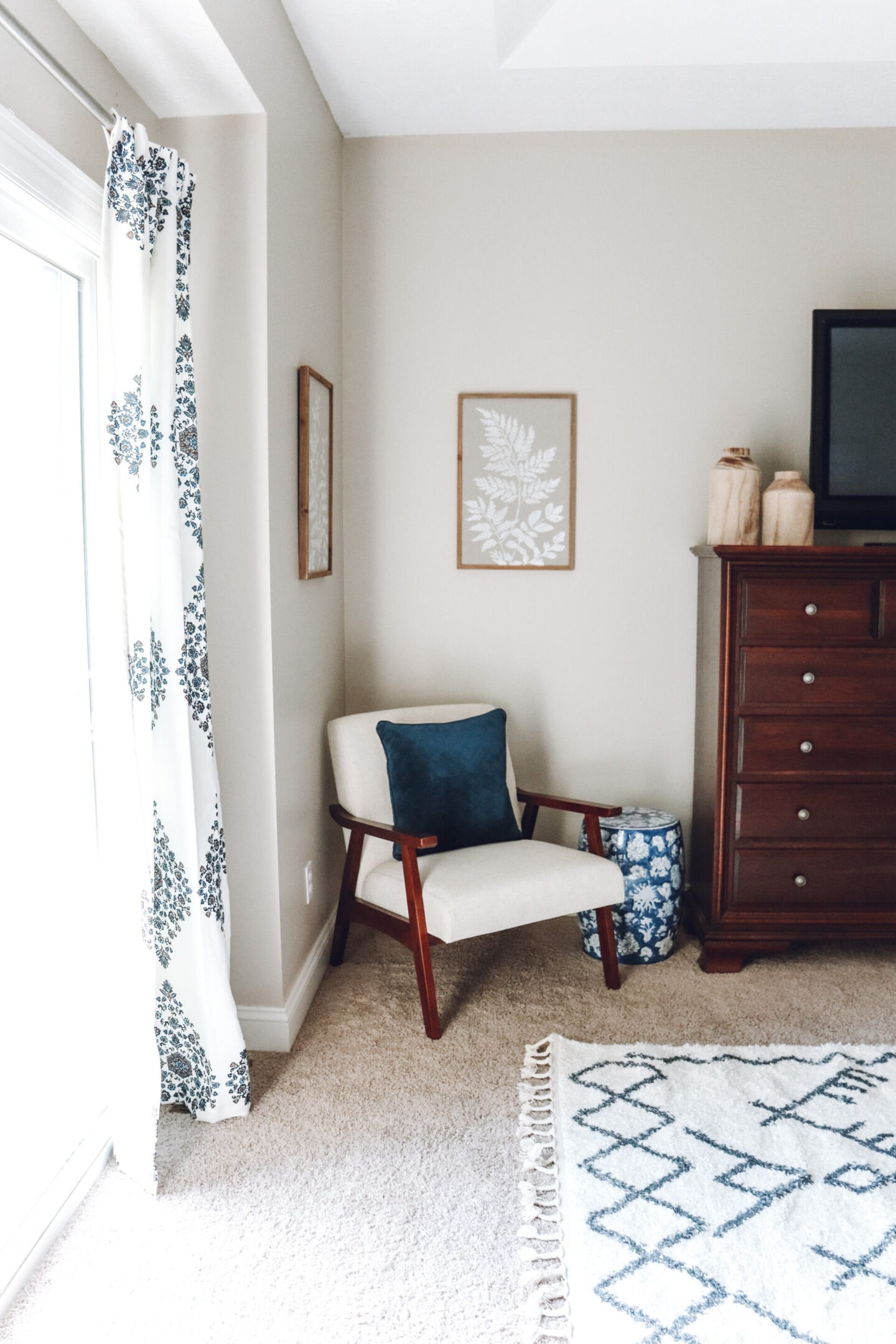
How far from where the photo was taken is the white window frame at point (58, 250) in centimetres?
181

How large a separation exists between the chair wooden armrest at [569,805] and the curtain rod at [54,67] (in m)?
2.15

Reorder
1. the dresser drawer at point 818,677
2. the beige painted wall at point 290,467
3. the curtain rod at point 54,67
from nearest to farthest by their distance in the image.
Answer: the curtain rod at point 54,67 < the beige painted wall at point 290,467 < the dresser drawer at point 818,677

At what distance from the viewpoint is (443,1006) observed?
2947mm

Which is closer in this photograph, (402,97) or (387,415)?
(402,97)

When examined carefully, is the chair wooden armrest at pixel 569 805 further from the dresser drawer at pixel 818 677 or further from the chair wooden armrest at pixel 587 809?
the dresser drawer at pixel 818 677

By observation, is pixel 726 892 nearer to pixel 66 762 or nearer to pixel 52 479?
pixel 66 762

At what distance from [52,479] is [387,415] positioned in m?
1.64

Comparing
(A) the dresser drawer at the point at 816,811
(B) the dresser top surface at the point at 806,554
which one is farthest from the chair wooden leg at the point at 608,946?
(B) the dresser top surface at the point at 806,554

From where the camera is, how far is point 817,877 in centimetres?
316

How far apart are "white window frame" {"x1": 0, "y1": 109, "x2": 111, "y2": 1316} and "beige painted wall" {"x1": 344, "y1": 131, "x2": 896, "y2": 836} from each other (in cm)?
145

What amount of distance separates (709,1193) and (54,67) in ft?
8.19

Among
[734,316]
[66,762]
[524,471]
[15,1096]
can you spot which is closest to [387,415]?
[524,471]

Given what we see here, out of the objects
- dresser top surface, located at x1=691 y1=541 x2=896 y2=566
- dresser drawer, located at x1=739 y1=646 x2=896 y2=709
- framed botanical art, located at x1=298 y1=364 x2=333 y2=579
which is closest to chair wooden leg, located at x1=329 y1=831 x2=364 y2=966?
framed botanical art, located at x1=298 y1=364 x2=333 y2=579

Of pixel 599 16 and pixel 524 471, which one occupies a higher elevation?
pixel 599 16
